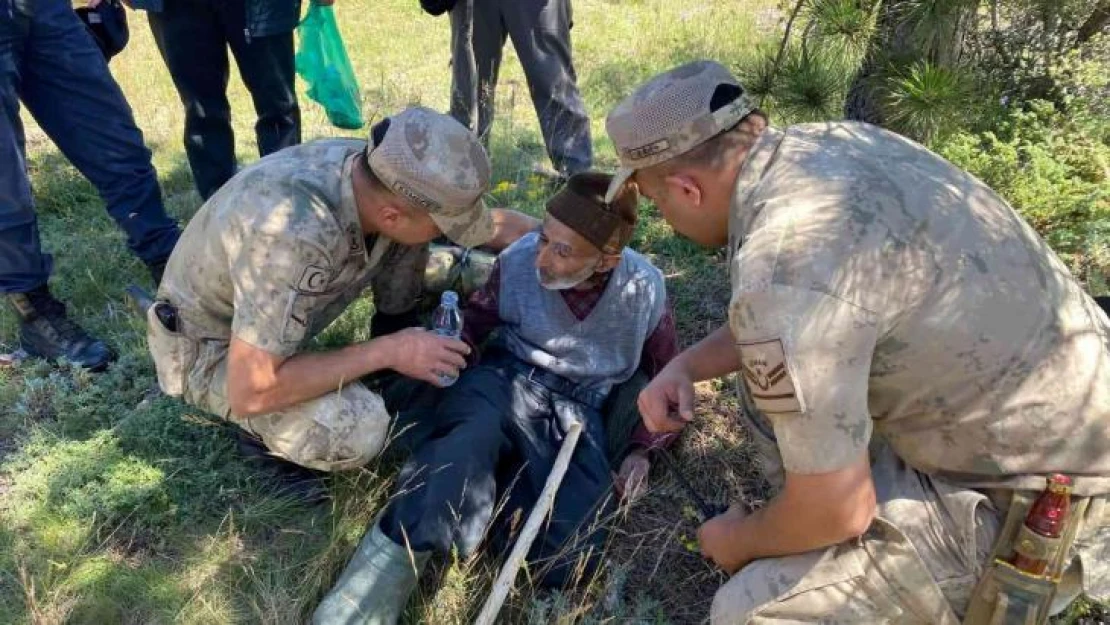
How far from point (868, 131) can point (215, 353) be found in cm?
206

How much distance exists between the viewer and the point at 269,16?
3.61 m

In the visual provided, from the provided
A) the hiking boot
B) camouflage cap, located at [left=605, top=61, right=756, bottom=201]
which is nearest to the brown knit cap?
camouflage cap, located at [left=605, top=61, right=756, bottom=201]

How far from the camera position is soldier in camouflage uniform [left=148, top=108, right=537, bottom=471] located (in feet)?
7.29

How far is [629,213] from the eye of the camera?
2.62m

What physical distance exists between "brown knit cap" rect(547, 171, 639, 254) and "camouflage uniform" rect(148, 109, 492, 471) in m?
0.27

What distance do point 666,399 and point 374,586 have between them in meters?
0.92

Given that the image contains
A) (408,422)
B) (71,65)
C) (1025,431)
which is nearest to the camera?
(1025,431)

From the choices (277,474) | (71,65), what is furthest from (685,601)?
(71,65)

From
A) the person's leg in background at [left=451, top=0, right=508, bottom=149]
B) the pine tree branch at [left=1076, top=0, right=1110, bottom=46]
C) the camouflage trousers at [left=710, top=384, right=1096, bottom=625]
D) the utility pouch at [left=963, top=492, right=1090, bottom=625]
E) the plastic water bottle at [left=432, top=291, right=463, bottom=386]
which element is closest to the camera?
the utility pouch at [left=963, top=492, right=1090, bottom=625]

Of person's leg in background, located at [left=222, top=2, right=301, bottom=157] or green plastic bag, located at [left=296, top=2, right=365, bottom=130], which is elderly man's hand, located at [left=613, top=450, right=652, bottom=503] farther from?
green plastic bag, located at [left=296, top=2, right=365, bottom=130]

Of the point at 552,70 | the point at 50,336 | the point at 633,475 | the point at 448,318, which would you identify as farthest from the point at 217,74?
the point at 633,475

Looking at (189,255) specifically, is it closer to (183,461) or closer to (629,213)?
(183,461)

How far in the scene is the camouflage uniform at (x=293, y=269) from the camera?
2223mm

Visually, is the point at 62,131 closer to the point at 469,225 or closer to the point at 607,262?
the point at 469,225
